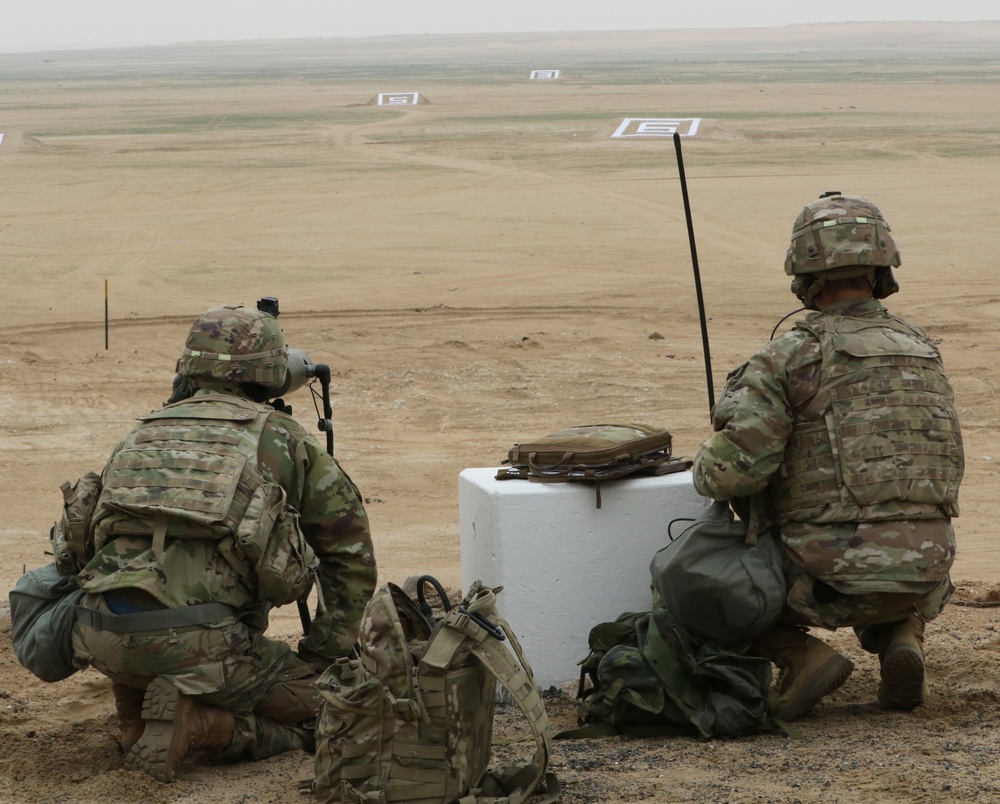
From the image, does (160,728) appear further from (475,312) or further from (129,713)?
(475,312)

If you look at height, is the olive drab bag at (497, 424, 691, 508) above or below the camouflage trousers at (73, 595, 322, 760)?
above

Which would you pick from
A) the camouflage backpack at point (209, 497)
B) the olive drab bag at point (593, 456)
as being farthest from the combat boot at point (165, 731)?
the olive drab bag at point (593, 456)

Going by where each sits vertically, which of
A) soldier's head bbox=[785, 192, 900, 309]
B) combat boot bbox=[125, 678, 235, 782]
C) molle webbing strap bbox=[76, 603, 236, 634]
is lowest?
combat boot bbox=[125, 678, 235, 782]

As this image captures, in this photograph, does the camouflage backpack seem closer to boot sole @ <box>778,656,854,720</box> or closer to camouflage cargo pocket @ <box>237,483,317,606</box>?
camouflage cargo pocket @ <box>237,483,317,606</box>

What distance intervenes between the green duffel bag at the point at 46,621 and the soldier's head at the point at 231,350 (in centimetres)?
82

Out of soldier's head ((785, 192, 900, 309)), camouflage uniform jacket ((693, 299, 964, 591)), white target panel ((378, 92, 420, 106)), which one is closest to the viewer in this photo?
camouflage uniform jacket ((693, 299, 964, 591))

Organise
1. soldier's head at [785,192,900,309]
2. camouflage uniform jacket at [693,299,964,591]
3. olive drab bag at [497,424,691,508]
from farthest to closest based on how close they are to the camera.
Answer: olive drab bag at [497,424,691,508], soldier's head at [785,192,900,309], camouflage uniform jacket at [693,299,964,591]

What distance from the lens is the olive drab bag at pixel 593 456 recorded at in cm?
519

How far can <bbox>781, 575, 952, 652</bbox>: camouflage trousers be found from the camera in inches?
188

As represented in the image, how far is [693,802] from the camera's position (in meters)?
4.12

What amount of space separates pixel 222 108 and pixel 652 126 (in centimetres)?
2281

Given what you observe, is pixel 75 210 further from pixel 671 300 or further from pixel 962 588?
pixel 962 588

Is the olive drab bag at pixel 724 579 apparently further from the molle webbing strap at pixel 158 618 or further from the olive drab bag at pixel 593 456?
the molle webbing strap at pixel 158 618

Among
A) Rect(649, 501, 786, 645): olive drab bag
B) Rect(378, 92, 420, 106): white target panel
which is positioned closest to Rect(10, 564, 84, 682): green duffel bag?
Rect(649, 501, 786, 645): olive drab bag
